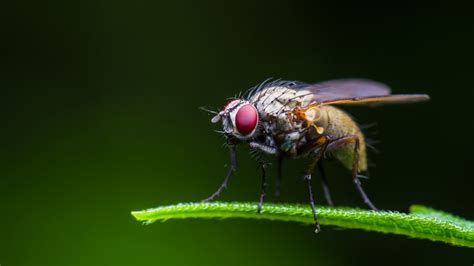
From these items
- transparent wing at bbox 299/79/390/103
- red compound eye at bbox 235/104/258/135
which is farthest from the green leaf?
transparent wing at bbox 299/79/390/103

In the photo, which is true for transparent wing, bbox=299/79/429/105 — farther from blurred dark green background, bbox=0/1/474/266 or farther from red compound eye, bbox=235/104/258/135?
blurred dark green background, bbox=0/1/474/266

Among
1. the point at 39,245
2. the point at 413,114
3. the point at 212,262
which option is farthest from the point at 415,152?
the point at 39,245

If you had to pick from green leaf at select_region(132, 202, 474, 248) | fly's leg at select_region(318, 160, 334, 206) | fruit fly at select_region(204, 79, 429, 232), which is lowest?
fly's leg at select_region(318, 160, 334, 206)

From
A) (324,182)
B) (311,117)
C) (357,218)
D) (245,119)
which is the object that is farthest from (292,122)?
(357,218)

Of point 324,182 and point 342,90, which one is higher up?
point 342,90

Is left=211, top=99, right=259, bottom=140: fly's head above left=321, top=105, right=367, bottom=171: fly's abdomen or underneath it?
above

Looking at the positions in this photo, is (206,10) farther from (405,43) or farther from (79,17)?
(405,43)

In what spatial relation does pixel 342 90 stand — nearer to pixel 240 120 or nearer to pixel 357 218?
pixel 240 120
